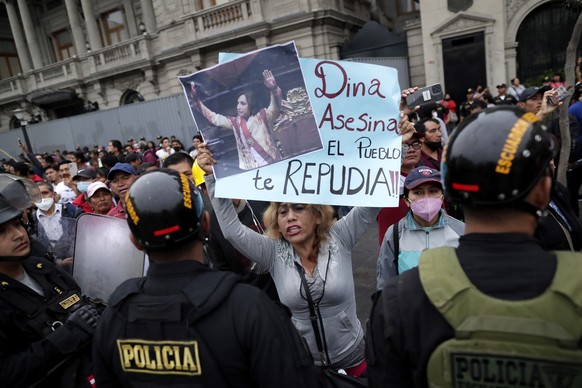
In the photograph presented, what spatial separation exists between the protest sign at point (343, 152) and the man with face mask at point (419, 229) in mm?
299

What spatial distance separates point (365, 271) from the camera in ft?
15.8

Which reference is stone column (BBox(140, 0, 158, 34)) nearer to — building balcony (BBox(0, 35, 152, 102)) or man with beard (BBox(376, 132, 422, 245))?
building balcony (BBox(0, 35, 152, 102))

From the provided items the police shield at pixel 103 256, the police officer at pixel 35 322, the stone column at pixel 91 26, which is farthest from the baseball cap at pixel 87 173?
the stone column at pixel 91 26

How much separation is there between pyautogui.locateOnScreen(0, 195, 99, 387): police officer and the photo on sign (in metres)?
1.01

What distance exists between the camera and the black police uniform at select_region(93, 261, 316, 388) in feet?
3.90

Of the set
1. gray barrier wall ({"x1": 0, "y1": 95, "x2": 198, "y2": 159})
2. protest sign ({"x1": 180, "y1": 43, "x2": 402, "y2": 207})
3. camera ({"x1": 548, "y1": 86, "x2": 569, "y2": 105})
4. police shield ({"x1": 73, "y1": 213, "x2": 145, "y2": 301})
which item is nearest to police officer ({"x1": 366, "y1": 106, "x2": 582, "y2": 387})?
protest sign ({"x1": 180, "y1": 43, "x2": 402, "y2": 207})

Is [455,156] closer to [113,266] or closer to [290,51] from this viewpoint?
[290,51]

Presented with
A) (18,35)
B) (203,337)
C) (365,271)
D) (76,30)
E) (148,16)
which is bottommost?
(365,271)

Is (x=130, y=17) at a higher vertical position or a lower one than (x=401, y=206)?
higher

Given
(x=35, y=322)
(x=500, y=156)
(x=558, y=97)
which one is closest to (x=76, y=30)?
(x=35, y=322)

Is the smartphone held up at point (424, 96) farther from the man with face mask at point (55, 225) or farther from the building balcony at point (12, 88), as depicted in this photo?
the building balcony at point (12, 88)

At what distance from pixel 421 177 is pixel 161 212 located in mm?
1693

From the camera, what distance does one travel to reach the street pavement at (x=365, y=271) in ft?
13.1

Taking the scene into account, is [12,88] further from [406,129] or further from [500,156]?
[500,156]
